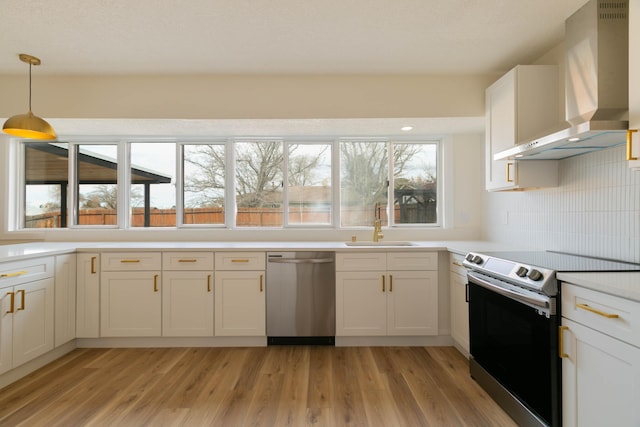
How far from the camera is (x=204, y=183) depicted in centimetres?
378

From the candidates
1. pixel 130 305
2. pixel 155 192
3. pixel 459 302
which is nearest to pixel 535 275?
pixel 459 302

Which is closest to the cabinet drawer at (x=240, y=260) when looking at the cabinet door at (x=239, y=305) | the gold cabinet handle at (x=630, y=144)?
the cabinet door at (x=239, y=305)

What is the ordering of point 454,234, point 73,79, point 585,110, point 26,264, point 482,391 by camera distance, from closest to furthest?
point 585,110
point 482,391
point 26,264
point 73,79
point 454,234

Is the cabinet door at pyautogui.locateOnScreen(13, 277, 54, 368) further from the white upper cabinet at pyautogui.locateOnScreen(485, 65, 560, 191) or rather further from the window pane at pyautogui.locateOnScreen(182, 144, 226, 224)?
the white upper cabinet at pyautogui.locateOnScreen(485, 65, 560, 191)

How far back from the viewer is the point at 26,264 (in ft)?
8.26

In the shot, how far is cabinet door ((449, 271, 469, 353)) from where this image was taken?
2.74 m

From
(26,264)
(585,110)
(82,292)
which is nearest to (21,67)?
(26,264)

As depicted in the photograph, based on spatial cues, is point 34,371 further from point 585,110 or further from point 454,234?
point 585,110

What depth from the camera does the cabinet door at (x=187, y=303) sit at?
300 cm

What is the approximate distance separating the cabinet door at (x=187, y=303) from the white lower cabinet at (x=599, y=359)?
260 cm

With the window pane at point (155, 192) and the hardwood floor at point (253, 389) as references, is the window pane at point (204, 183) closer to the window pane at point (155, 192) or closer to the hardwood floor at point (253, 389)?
the window pane at point (155, 192)

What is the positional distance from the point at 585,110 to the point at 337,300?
224 centimetres

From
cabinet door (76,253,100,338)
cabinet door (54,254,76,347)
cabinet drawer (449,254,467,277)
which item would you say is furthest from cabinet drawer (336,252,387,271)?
cabinet door (54,254,76,347)

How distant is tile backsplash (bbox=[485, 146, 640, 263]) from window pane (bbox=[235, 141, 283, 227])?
94.6 inches
